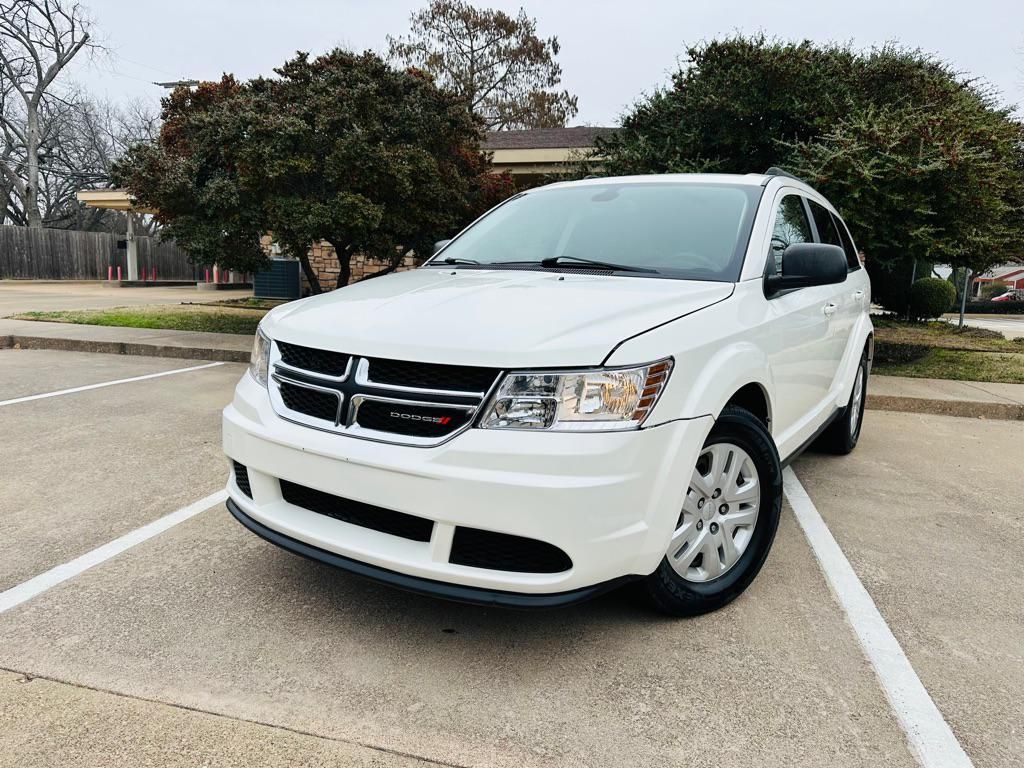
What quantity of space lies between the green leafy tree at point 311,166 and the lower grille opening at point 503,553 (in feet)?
27.2

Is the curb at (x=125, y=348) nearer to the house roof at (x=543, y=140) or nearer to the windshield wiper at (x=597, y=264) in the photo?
the windshield wiper at (x=597, y=264)

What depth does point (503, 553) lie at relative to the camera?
2.30 m

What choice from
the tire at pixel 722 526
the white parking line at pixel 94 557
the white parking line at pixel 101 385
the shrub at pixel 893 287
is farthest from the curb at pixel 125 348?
the shrub at pixel 893 287

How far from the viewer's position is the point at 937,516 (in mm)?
4023

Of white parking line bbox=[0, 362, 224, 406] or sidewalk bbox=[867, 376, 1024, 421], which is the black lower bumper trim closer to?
white parking line bbox=[0, 362, 224, 406]

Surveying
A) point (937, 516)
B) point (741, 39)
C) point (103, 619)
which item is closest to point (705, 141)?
point (741, 39)

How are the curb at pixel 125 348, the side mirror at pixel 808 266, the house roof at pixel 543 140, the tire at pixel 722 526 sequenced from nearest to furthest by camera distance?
1. the tire at pixel 722 526
2. the side mirror at pixel 808 266
3. the curb at pixel 125 348
4. the house roof at pixel 543 140

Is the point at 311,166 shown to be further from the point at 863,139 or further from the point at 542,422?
the point at 542,422

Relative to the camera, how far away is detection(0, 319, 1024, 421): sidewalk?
6914 millimetres

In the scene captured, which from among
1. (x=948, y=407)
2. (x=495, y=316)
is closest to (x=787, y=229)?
(x=495, y=316)

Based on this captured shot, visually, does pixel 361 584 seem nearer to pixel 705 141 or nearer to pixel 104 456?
pixel 104 456

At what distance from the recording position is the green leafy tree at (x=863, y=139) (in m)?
8.07

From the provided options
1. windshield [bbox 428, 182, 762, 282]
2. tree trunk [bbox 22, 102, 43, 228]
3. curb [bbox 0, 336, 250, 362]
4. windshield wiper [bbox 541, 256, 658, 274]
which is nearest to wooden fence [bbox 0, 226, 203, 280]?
tree trunk [bbox 22, 102, 43, 228]

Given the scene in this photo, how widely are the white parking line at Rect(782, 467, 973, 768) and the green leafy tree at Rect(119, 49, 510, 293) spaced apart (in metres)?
8.02
